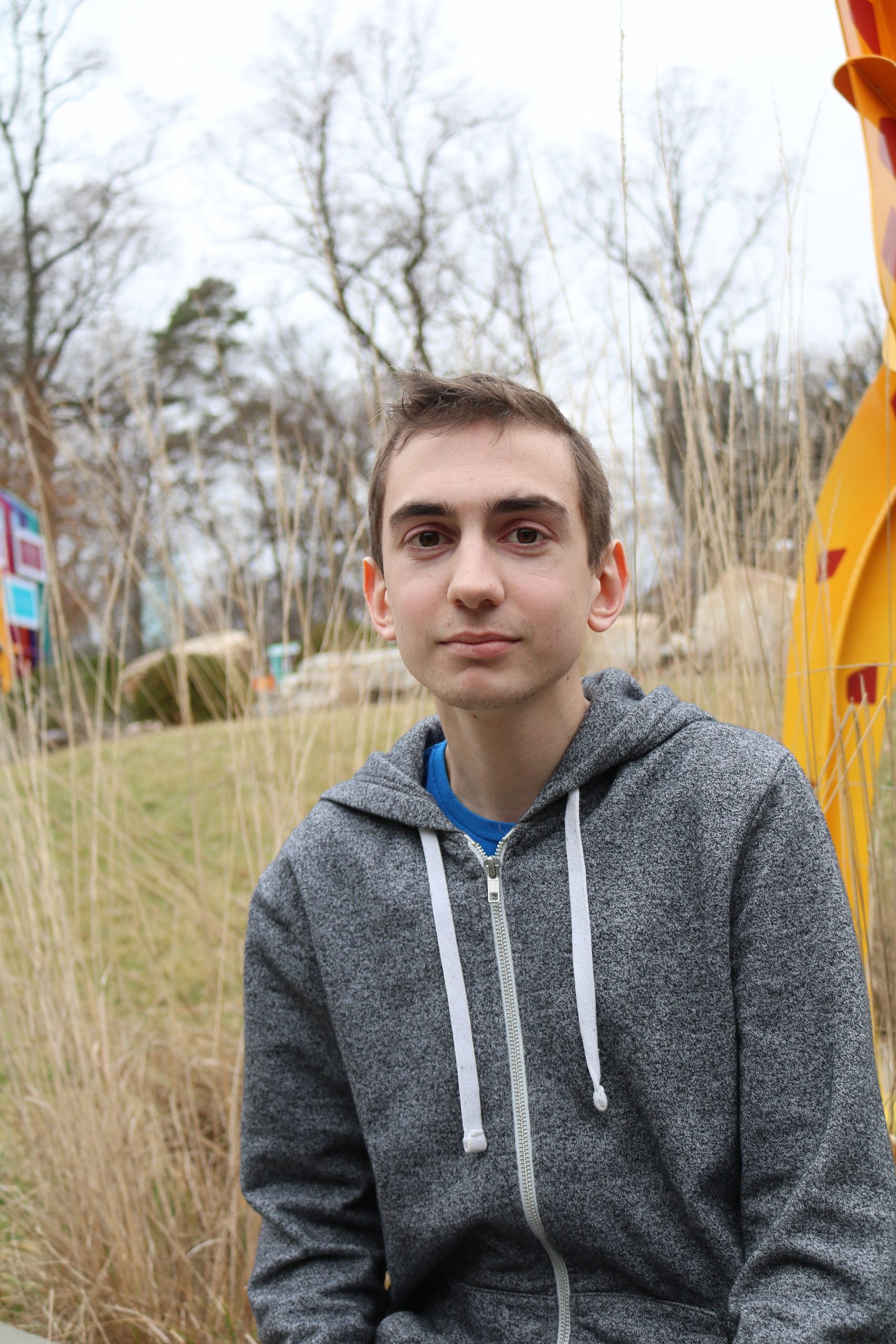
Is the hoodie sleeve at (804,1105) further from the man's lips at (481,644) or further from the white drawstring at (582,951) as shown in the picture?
the man's lips at (481,644)

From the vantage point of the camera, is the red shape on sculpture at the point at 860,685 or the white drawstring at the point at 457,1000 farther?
the red shape on sculpture at the point at 860,685

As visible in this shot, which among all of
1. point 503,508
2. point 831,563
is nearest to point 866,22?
point 831,563

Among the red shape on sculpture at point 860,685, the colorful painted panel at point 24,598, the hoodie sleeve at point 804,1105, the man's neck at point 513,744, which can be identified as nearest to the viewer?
the hoodie sleeve at point 804,1105

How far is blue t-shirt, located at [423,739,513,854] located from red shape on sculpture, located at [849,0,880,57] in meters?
0.98

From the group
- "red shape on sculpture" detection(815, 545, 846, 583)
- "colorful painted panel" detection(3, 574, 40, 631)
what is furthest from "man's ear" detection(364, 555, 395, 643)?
"colorful painted panel" detection(3, 574, 40, 631)

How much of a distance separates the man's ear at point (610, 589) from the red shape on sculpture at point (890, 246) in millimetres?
430

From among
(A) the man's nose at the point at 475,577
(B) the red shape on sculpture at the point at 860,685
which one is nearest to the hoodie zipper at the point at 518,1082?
(A) the man's nose at the point at 475,577

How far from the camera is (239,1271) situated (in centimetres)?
180

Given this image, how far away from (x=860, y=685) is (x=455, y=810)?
632 millimetres

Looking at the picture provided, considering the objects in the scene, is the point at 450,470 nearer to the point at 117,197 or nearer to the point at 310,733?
the point at 310,733

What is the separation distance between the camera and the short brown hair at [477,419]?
116cm

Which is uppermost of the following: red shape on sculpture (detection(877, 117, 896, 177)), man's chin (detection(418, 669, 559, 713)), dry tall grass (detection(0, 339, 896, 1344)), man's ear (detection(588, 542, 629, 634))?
red shape on sculpture (detection(877, 117, 896, 177))

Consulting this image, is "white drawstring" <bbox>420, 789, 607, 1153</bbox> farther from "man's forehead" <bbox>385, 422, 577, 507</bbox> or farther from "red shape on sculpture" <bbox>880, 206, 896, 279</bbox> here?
"red shape on sculpture" <bbox>880, 206, 896, 279</bbox>

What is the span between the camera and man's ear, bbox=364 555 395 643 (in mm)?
1268
